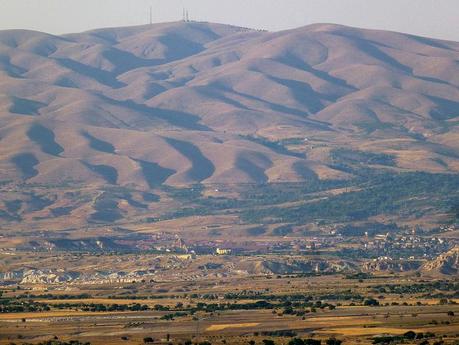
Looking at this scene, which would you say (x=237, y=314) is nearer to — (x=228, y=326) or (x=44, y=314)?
(x=228, y=326)

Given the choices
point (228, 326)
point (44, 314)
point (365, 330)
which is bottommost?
point (44, 314)

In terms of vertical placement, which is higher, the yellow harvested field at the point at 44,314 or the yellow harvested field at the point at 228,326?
the yellow harvested field at the point at 228,326

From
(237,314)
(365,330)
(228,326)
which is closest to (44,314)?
(237,314)

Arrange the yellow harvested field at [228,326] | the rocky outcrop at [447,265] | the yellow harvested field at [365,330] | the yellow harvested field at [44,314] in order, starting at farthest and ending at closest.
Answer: the rocky outcrop at [447,265]
the yellow harvested field at [44,314]
the yellow harvested field at [228,326]
the yellow harvested field at [365,330]

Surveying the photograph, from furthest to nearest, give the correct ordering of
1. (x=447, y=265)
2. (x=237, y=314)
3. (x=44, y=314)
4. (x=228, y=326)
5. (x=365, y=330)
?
1. (x=447, y=265)
2. (x=44, y=314)
3. (x=237, y=314)
4. (x=228, y=326)
5. (x=365, y=330)

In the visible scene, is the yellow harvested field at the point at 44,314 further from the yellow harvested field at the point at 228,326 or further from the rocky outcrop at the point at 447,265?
the rocky outcrop at the point at 447,265

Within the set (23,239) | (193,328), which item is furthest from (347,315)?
(23,239)

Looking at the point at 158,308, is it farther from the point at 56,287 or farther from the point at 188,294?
the point at 56,287

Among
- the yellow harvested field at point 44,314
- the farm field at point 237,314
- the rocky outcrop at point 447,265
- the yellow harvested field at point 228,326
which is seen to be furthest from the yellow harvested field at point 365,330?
the rocky outcrop at point 447,265

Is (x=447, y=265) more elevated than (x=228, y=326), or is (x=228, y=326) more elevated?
(x=228, y=326)

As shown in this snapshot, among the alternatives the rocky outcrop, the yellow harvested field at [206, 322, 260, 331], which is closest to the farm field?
the yellow harvested field at [206, 322, 260, 331]

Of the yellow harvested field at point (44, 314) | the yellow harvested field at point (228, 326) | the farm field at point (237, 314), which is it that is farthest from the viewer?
the yellow harvested field at point (44, 314)

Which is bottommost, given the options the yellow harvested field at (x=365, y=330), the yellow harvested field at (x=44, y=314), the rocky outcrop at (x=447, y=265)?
the rocky outcrop at (x=447, y=265)
